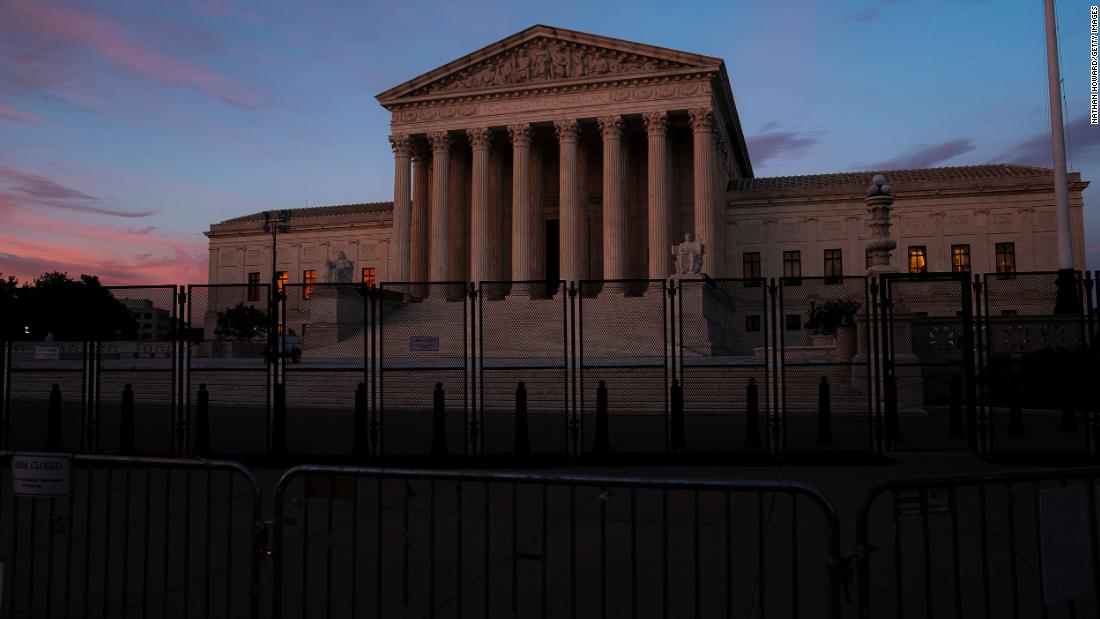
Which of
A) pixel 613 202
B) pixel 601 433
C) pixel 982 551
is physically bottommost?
pixel 601 433

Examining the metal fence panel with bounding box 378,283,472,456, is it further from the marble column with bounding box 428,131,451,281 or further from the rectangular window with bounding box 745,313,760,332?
the rectangular window with bounding box 745,313,760,332

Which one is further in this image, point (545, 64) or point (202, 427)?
point (545, 64)

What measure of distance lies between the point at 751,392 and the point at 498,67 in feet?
148

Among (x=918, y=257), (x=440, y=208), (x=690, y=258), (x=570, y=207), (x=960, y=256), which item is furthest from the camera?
(x=918, y=257)

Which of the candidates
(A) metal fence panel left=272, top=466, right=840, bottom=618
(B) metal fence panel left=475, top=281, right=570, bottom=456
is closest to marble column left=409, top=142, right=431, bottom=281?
(B) metal fence panel left=475, top=281, right=570, bottom=456

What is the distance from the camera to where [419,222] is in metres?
56.6

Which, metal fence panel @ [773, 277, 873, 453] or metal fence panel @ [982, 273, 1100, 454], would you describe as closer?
metal fence panel @ [982, 273, 1100, 454]

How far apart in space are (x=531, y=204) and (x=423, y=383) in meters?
32.9

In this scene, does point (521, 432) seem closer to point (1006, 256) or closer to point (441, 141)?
point (441, 141)

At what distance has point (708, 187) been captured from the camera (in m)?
50.0

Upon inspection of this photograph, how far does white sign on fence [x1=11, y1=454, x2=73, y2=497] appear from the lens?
5316 millimetres

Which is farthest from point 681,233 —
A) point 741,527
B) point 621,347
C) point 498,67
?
point 741,527

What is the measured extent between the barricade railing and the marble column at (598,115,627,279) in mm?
41609

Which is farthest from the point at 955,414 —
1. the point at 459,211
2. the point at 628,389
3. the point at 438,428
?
the point at 459,211
